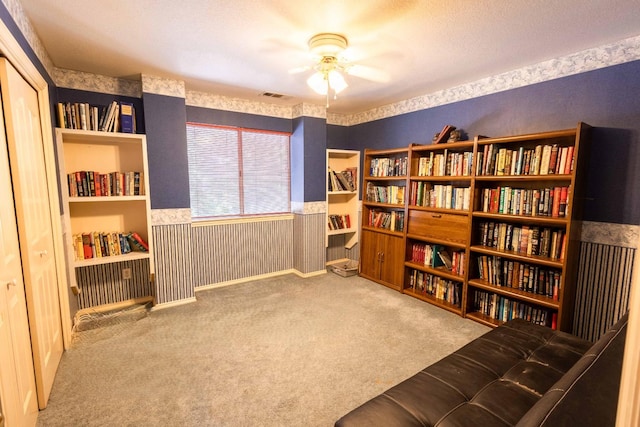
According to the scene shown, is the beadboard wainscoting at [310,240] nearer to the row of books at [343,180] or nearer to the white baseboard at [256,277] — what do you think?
the white baseboard at [256,277]

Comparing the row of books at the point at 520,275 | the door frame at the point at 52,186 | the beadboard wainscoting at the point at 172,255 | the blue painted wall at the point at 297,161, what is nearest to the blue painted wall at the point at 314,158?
the blue painted wall at the point at 297,161

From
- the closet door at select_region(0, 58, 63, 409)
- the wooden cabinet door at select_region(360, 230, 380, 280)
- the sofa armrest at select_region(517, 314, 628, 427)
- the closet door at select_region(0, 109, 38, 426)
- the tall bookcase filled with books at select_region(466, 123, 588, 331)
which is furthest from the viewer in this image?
the wooden cabinet door at select_region(360, 230, 380, 280)

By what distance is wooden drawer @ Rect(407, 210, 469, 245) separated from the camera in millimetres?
3012

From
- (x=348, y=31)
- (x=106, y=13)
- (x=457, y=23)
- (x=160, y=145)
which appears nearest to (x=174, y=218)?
(x=160, y=145)

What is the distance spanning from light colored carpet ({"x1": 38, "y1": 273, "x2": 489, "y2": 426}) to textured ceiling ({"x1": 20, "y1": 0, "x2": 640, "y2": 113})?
2390mm

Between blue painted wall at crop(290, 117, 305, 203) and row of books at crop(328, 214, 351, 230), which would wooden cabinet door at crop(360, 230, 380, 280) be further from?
blue painted wall at crop(290, 117, 305, 203)

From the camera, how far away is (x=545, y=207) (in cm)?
Result: 247

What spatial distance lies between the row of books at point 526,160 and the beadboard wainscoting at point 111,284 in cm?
370

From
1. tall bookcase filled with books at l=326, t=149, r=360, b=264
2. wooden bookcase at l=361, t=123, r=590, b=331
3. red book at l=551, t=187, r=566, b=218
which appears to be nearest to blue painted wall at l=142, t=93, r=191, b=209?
tall bookcase filled with books at l=326, t=149, r=360, b=264

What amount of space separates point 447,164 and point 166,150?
9.69 feet

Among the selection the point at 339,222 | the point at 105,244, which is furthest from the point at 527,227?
the point at 105,244

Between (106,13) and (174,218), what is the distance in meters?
1.88

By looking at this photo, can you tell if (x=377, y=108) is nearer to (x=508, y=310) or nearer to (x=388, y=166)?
(x=388, y=166)

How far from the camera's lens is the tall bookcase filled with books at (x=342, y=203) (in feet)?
14.7
